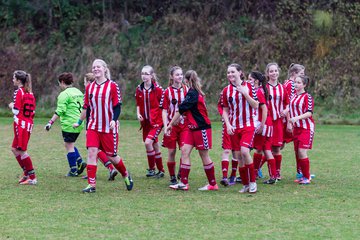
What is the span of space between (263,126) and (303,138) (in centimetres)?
90

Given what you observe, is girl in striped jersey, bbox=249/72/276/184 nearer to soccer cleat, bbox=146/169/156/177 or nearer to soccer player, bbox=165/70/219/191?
soccer player, bbox=165/70/219/191

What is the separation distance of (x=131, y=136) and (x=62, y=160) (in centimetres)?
492

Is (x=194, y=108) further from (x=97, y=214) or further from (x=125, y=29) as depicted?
(x=125, y=29)

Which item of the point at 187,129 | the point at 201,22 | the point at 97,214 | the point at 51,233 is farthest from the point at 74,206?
the point at 201,22

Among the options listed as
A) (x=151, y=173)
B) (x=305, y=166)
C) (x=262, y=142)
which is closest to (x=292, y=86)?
(x=262, y=142)

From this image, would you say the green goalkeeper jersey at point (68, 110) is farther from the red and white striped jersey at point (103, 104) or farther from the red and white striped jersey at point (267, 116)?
the red and white striped jersey at point (267, 116)

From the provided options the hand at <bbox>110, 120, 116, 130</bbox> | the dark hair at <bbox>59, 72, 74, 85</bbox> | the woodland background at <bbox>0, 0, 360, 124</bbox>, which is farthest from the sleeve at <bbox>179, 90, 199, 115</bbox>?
the woodland background at <bbox>0, 0, 360, 124</bbox>

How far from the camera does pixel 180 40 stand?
28234mm

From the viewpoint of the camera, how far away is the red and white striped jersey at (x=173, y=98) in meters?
10.8

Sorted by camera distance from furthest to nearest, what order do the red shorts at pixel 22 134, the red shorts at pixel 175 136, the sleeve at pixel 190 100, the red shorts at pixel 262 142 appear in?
1. the red shorts at pixel 262 142
2. the red shorts at pixel 22 134
3. the red shorts at pixel 175 136
4. the sleeve at pixel 190 100

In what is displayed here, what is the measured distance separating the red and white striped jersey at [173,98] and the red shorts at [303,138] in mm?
1753

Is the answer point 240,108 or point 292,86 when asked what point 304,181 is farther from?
point 240,108

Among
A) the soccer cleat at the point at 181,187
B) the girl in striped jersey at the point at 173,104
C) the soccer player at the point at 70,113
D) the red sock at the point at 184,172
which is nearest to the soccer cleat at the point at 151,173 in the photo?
the girl in striped jersey at the point at 173,104

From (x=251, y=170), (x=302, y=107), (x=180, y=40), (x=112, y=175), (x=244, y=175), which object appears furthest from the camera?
(x=180, y=40)
